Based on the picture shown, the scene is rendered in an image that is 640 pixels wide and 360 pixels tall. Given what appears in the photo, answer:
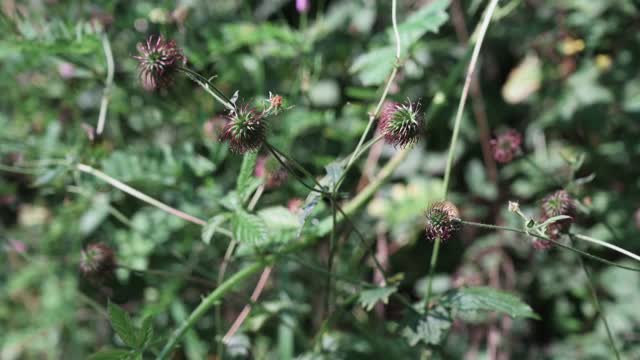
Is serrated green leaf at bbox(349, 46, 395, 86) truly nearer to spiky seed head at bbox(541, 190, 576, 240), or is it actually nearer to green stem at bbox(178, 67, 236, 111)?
spiky seed head at bbox(541, 190, 576, 240)

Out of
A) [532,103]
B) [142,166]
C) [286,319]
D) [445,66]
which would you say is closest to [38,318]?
[142,166]

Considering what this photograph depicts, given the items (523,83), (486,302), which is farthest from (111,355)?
(523,83)

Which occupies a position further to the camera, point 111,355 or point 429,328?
point 429,328

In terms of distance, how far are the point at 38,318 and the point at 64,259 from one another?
8.1 inches

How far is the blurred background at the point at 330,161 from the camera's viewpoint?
189cm

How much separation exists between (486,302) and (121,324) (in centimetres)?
71

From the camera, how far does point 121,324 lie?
4.07 ft

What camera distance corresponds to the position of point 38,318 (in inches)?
90.4

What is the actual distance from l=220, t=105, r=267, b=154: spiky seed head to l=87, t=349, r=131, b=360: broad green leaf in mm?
435

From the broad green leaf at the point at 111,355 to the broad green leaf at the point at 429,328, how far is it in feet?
1.80

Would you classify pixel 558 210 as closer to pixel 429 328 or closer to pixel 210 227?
pixel 429 328

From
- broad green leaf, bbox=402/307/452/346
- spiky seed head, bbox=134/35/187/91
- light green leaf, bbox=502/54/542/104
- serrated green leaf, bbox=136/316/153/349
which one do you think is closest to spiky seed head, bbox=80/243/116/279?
serrated green leaf, bbox=136/316/153/349

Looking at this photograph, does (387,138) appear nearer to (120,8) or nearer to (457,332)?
(457,332)

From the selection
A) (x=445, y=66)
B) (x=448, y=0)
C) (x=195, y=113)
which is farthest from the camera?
(x=445, y=66)
